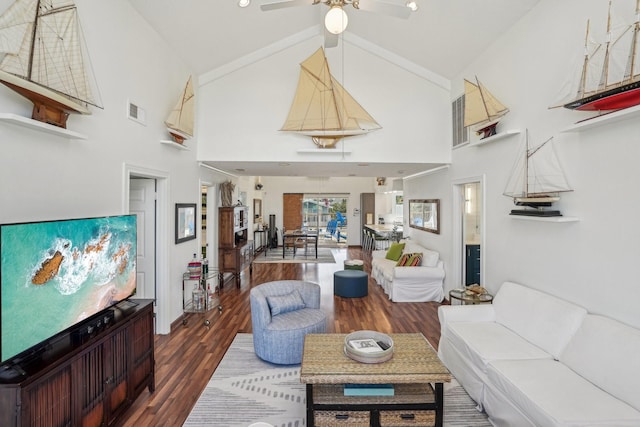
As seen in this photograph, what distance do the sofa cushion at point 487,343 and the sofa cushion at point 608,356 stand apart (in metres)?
0.25

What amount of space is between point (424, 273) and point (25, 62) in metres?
4.97

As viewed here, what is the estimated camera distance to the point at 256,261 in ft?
28.6

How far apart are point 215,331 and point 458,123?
4379mm

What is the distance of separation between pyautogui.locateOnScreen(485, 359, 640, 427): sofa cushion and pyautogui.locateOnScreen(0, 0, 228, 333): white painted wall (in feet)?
10.5

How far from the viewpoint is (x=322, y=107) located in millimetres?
4336

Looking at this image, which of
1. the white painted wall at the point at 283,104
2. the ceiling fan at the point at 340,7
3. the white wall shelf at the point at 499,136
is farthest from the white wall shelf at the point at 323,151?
the ceiling fan at the point at 340,7

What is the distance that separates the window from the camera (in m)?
4.36

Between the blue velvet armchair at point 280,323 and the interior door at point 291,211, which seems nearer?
the blue velvet armchair at point 280,323

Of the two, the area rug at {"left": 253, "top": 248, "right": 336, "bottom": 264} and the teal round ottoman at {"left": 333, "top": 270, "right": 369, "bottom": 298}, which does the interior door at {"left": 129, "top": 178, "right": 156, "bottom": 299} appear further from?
the area rug at {"left": 253, "top": 248, "right": 336, "bottom": 264}

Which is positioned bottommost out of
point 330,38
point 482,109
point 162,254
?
point 162,254

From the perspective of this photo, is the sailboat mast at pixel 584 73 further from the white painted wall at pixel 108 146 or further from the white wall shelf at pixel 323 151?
the white painted wall at pixel 108 146

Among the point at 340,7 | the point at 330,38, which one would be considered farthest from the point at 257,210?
the point at 340,7

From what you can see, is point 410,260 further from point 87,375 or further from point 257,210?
point 257,210

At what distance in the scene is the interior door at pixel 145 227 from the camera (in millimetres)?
3691
